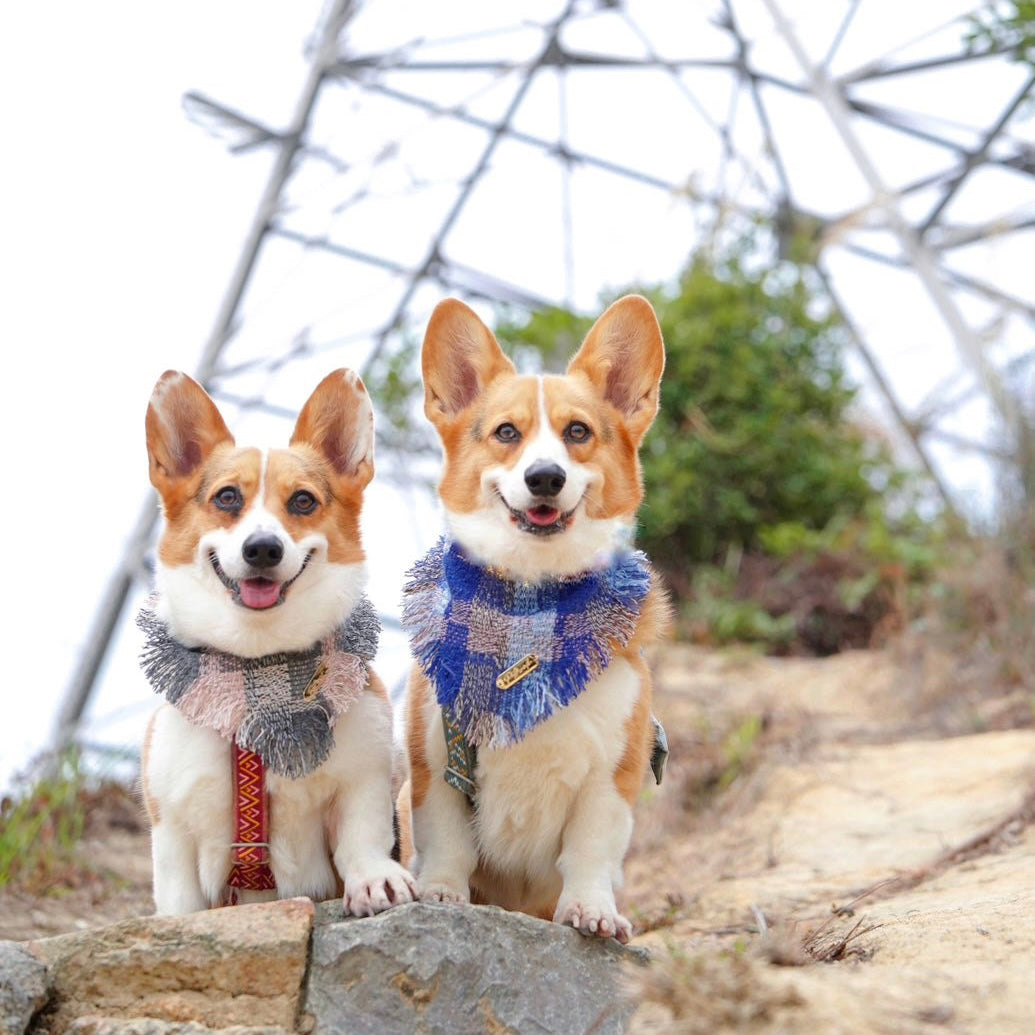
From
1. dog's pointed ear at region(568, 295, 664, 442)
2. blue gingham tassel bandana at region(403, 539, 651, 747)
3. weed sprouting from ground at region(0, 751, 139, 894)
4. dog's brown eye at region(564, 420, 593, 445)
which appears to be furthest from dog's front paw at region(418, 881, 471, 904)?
weed sprouting from ground at region(0, 751, 139, 894)

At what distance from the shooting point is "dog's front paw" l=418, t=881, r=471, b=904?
2847mm

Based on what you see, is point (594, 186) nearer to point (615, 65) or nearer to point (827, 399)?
point (615, 65)

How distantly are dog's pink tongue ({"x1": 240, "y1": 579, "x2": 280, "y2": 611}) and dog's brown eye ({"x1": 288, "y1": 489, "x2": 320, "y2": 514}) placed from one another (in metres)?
0.23

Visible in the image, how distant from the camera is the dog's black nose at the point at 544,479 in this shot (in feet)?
9.51

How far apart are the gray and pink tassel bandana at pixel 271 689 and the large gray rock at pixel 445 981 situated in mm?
405

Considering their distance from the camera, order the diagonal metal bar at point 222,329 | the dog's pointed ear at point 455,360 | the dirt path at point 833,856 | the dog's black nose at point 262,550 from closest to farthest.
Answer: the dirt path at point 833,856, the dog's black nose at point 262,550, the dog's pointed ear at point 455,360, the diagonal metal bar at point 222,329

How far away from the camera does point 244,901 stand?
9.77 ft

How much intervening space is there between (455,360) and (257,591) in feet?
3.05

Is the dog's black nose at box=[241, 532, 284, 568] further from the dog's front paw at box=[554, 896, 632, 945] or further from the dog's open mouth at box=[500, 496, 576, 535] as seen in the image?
the dog's front paw at box=[554, 896, 632, 945]

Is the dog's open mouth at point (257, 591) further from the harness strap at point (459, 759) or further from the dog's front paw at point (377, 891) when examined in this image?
the dog's front paw at point (377, 891)

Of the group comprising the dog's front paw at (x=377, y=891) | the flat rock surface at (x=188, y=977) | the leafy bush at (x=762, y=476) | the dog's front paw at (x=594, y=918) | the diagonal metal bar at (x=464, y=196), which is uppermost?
the diagonal metal bar at (x=464, y=196)

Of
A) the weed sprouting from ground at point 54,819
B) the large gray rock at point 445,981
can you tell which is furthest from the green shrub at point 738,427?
the large gray rock at point 445,981

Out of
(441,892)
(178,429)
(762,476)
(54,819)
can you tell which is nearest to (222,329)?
(762,476)

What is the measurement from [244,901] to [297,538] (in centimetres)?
87
